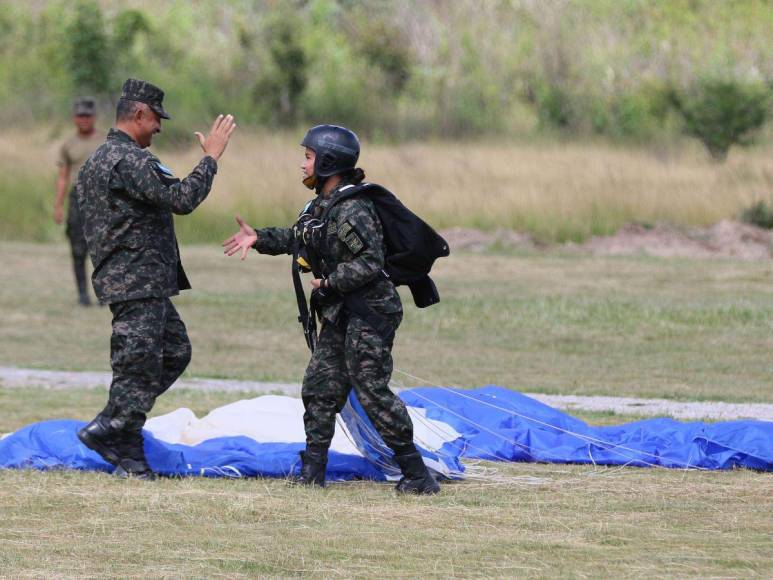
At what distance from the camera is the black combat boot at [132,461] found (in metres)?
7.68

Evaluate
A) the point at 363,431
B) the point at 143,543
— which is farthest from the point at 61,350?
the point at 143,543

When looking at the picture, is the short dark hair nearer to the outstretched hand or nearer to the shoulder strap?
the outstretched hand

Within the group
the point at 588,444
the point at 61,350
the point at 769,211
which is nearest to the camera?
the point at 588,444

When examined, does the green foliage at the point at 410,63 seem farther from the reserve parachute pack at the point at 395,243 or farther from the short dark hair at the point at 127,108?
the short dark hair at the point at 127,108

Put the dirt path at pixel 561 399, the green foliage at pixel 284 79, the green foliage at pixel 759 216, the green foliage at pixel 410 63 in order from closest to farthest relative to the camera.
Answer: the dirt path at pixel 561 399 → the green foliage at pixel 759 216 → the green foliage at pixel 410 63 → the green foliage at pixel 284 79

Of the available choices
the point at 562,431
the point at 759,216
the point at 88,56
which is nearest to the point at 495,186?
the point at 759,216

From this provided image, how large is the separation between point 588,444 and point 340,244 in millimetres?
2312

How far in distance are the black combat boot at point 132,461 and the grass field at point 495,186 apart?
19031 mm

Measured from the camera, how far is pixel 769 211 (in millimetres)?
26312

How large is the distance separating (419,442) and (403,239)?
4.69ft

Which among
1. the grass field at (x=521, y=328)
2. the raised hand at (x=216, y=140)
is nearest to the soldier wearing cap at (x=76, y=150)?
the grass field at (x=521, y=328)

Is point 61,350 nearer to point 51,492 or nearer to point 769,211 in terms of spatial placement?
point 51,492

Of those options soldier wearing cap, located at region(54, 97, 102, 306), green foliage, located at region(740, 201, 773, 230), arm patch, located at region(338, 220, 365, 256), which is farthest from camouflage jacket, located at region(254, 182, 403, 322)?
green foliage, located at region(740, 201, 773, 230)

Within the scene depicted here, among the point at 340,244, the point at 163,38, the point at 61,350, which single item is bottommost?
the point at 61,350
